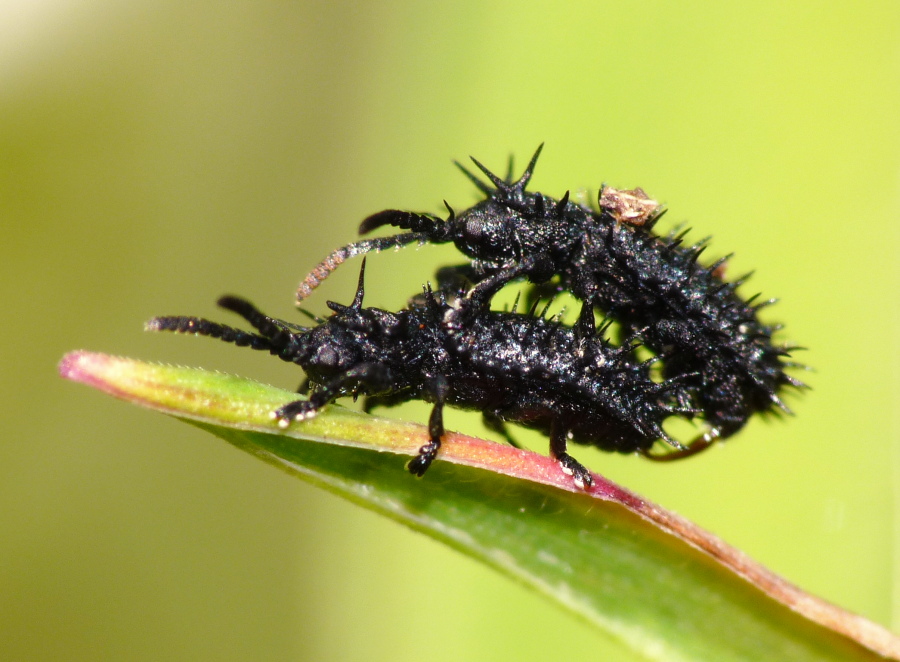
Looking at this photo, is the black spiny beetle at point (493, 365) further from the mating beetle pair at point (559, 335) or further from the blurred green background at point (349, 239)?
the blurred green background at point (349, 239)

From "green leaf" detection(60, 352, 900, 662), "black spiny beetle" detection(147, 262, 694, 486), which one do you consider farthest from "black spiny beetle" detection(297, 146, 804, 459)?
"green leaf" detection(60, 352, 900, 662)

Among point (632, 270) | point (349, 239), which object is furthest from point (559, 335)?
point (349, 239)

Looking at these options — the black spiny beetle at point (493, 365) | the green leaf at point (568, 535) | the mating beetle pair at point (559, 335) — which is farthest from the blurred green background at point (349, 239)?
the green leaf at point (568, 535)

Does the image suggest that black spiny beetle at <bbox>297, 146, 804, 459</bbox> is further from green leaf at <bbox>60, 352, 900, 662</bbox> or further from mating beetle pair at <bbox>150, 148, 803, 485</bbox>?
green leaf at <bbox>60, 352, 900, 662</bbox>

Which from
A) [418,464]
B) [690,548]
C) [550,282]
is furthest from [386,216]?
[690,548]

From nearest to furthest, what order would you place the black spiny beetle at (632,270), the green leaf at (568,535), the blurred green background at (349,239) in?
1. the green leaf at (568,535)
2. the black spiny beetle at (632,270)
3. the blurred green background at (349,239)
